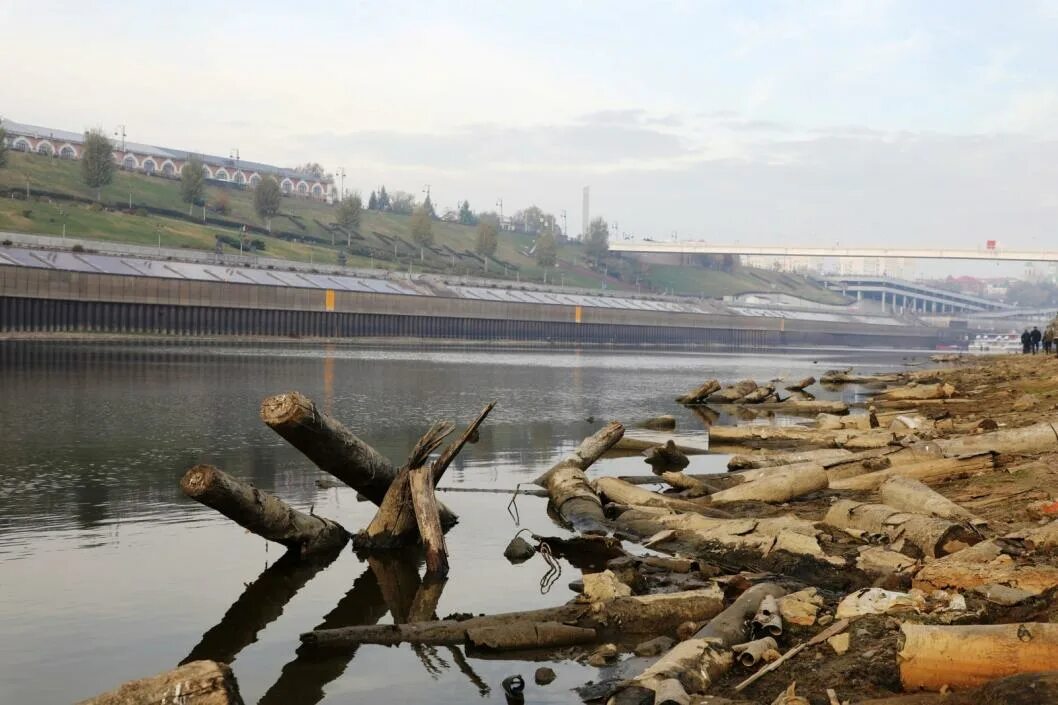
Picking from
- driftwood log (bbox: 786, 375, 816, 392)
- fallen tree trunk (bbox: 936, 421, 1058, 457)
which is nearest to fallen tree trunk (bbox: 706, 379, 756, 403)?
driftwood log (bbox: 786, 375, 816, 392)

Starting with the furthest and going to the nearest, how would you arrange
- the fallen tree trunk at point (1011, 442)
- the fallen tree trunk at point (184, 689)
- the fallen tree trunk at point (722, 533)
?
the fallen tree trunk at point (1011, 442) < the fallen tree trunk at point (722, 533) < the fallen tree trunk at point (184, 689)

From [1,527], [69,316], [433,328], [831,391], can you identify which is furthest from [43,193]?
[1,527]

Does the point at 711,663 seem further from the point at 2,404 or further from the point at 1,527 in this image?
the point at 2,404

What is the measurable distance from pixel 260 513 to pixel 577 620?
599cm

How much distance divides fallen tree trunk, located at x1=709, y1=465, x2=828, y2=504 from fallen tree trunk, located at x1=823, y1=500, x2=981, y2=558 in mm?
3213

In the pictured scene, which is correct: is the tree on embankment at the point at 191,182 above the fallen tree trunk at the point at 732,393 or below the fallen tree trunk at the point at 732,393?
above

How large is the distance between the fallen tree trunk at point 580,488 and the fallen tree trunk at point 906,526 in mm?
4243

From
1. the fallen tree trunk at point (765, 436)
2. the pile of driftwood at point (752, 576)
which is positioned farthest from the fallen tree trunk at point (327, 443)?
the fallen tree trunk at point (765, 436)

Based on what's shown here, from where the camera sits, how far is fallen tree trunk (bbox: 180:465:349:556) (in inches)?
632

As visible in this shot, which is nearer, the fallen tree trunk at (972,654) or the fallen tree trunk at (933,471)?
the fallen tree trunk at (972,654)

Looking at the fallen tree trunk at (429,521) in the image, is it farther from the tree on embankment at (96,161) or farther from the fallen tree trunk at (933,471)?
the tree on embankment at (96,161)

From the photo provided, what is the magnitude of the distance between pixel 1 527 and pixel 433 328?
127 metres

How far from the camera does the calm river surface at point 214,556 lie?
11.8m

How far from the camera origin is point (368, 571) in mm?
16797
